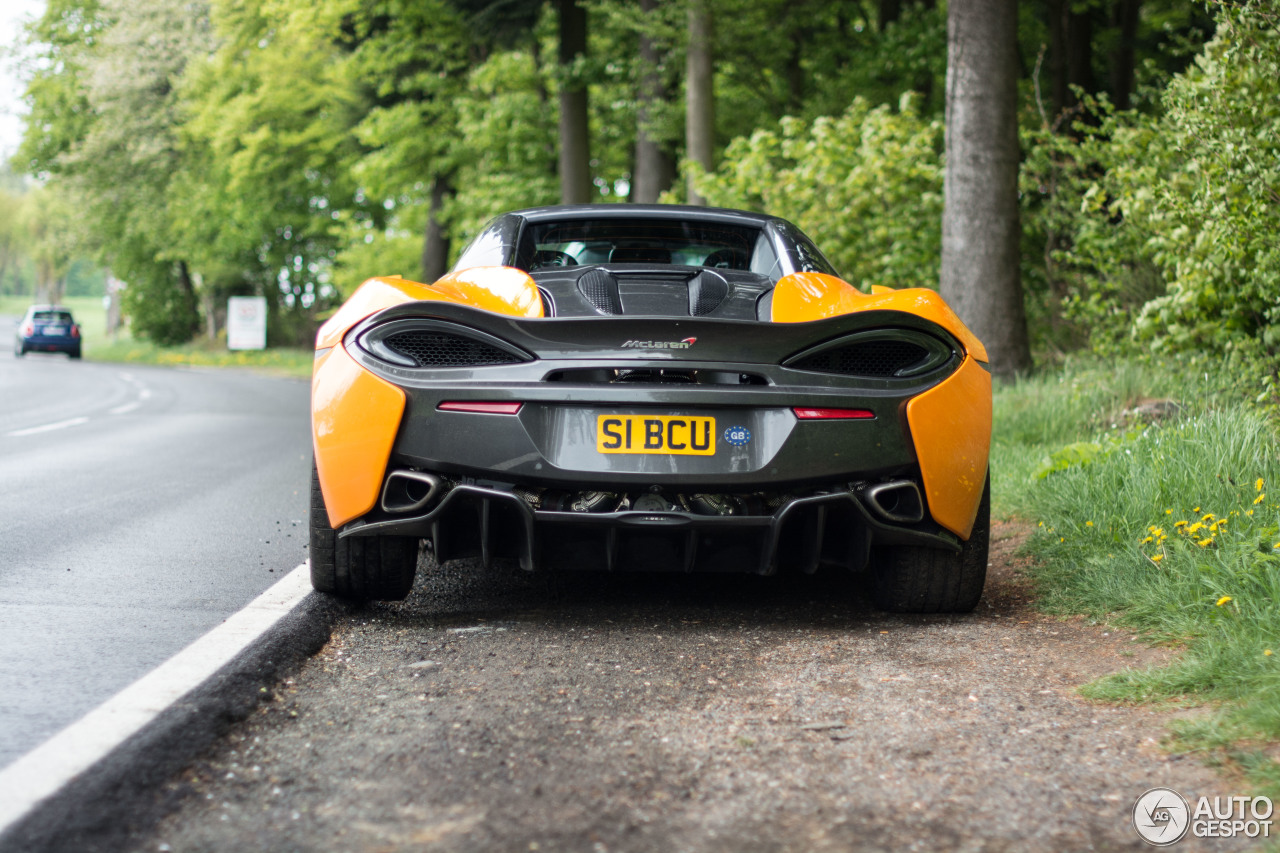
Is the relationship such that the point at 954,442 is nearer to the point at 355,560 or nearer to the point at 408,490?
the point at 408,490

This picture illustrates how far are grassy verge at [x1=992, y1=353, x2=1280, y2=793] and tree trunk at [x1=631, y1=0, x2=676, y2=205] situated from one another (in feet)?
41.6

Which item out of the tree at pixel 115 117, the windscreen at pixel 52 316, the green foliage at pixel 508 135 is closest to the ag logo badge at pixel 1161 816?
the green foliage at pixel 508 135

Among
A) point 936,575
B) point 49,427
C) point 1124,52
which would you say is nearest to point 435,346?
point 936,575

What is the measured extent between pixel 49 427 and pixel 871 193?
8.36 m

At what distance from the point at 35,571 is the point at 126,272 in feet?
138

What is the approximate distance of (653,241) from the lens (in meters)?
4.72

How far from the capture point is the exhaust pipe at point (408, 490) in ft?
10.9

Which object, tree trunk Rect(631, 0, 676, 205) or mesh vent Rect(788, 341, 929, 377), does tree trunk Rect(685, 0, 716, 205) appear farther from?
mesh vent Rect(788, 341, 929, 377)

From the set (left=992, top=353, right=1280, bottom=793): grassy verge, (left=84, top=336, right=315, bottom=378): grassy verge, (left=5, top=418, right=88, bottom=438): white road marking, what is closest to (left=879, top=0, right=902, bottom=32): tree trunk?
(left=84, top=336, right=315, bottom=378): grassy verge

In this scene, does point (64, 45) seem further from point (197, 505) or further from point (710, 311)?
point (710, 311)

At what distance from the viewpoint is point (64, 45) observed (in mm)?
38719

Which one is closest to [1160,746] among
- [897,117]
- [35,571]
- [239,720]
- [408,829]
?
[408,829]

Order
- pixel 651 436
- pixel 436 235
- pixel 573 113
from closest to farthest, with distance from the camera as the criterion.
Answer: pixel 651 436
pixel 573 113
pixel 436 235

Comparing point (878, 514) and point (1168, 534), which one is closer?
point (878, 514)
